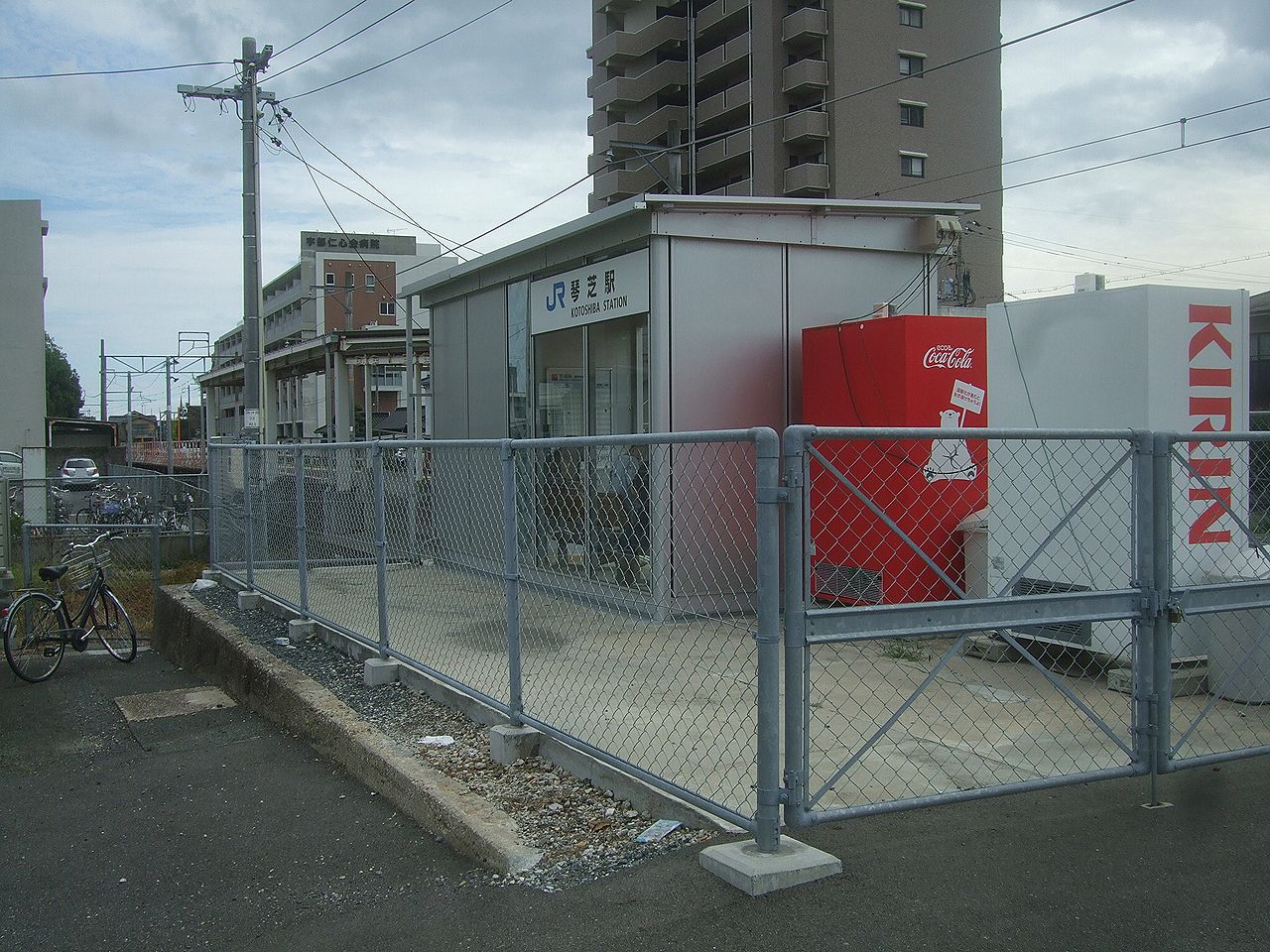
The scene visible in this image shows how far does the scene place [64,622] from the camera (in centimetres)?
979

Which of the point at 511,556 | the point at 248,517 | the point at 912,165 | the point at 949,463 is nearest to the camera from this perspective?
the point at 511,556

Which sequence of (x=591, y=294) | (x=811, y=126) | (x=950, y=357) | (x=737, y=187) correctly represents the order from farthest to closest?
1. (x=737, y=187)
2. (x=811, y=126)
3. (x=591, y=294)
4. (x=950, y=357)

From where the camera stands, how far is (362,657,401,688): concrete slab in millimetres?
6938

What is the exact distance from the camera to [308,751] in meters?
6.29

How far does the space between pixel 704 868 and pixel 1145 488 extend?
7.50ft

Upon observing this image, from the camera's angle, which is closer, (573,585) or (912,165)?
(573,585)

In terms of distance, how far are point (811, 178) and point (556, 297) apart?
35019mm

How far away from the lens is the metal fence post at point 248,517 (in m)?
9.80

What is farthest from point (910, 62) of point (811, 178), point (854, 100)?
point (811, 178)

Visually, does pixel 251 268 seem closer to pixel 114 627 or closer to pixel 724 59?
pixel 114 627

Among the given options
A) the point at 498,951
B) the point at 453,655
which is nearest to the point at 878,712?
the point at 453,655

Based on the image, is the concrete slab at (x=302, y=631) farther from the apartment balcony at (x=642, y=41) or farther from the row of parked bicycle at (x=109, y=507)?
the apartment balcony at (x=642, y=41)

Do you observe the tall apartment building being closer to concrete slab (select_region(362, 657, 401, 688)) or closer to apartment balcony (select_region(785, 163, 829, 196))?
apartment balcony (select_region(785, 163, 829, 196))

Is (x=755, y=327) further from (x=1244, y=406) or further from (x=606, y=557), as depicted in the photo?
(x=606, y=557)
